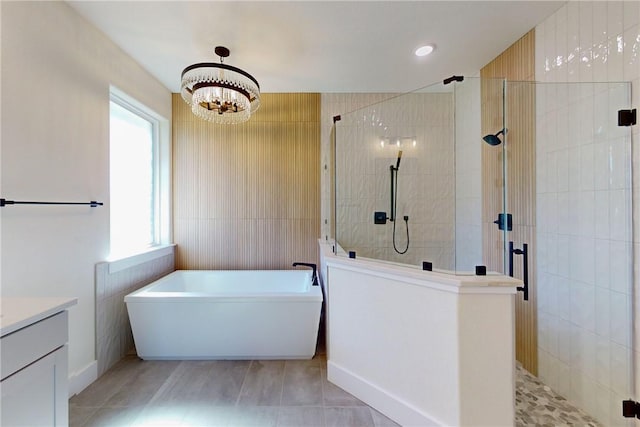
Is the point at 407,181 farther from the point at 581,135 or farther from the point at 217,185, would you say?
the point at 217,185

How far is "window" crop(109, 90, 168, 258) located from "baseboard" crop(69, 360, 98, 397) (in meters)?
0.84

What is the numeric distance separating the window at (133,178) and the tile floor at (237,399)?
3.49 feet

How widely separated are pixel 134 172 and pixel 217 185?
79 cm

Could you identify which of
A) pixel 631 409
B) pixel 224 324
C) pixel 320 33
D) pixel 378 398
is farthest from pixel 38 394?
pixel 631 409

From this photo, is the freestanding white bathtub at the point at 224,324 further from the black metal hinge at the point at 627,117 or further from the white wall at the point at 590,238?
the black metal hinge at the point at 627,117

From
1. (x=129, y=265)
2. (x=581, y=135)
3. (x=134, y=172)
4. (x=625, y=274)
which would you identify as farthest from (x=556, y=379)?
(x=134, y=172)

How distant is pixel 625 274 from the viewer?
1440mm

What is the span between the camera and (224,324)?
2.12m

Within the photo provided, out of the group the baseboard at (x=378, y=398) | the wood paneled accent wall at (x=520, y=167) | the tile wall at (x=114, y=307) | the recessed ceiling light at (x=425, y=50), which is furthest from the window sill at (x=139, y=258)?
the recessed ceiling light at (x=425, y=50)

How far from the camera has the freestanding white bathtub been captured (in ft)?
6.85

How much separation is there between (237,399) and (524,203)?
248cm

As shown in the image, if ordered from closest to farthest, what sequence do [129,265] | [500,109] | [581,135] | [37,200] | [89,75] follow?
[37,200] → [581,135] → [89,75] → [500,109] → [129,265]

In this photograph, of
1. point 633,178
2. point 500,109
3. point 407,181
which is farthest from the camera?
point 407,181

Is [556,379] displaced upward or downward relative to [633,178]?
downward
